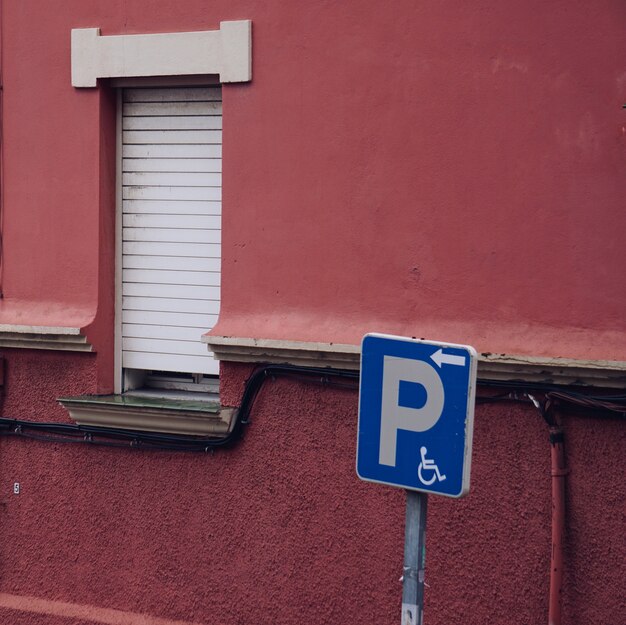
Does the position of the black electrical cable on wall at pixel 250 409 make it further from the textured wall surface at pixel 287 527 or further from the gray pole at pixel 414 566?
the gray pole at pixel 414 566

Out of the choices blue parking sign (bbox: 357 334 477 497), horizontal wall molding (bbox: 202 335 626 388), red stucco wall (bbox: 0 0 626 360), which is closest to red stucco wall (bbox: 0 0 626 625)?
red stucco wall (bbox: 0 0 626 360)

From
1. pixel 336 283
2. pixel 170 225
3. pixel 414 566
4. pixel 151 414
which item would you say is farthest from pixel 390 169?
pixel 414 566

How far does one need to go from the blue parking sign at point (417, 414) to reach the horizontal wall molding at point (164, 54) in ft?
10.3

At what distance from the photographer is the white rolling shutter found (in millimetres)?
7445

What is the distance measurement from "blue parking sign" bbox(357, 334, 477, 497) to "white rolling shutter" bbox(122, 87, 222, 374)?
3.16 metres

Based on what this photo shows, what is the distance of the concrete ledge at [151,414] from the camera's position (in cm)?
711

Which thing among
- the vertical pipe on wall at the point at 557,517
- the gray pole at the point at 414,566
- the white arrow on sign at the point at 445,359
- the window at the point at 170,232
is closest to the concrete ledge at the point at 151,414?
the window at the point at 170,232

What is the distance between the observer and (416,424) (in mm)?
4316

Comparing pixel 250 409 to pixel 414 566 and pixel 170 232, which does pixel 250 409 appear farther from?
pixel 414 566

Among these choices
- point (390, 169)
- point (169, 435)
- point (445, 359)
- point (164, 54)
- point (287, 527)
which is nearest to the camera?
Answer: point (445, 359)

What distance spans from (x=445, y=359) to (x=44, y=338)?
4005 millimetres

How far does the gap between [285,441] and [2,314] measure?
7.27ft

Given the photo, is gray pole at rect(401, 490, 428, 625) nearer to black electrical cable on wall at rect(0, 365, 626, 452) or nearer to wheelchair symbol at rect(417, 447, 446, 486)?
wheelchair symbol at rect(417, 447, 446, 486)

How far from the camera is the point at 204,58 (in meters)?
7.14
